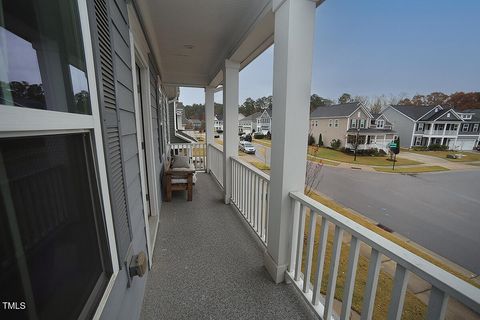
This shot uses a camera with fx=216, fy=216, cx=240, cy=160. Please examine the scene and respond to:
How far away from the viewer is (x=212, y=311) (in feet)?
5.32

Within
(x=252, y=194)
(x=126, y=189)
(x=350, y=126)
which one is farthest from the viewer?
(x=350, y=126)

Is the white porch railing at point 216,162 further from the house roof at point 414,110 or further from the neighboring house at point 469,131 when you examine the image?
the neighboring house at point 469,131

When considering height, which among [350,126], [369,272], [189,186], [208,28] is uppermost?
[208,28]

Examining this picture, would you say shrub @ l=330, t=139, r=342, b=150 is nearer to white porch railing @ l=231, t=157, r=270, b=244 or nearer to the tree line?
the tree line

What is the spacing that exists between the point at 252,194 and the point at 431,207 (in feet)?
6.30

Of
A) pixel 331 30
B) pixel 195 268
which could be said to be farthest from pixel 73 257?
pixel 331 30

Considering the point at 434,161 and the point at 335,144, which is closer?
the point at 434,161

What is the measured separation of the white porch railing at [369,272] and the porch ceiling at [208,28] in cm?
173

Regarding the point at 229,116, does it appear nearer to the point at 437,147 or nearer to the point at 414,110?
the point at 414,110

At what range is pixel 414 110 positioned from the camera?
1964 mm

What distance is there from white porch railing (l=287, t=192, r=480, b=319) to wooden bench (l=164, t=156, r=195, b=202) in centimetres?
235

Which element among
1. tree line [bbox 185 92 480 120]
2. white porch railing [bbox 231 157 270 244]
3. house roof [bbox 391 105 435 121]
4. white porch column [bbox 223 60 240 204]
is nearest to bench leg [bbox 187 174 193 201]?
white porch column [bbox 223 60 240 204]

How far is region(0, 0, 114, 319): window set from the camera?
428 mm

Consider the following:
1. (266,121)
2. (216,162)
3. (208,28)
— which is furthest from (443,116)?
(266,121)
